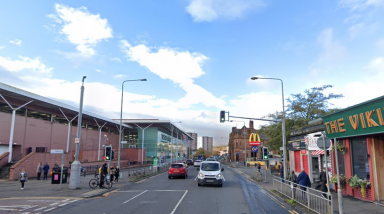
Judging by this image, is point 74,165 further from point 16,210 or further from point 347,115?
point 347,115

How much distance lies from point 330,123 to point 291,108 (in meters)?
16.3

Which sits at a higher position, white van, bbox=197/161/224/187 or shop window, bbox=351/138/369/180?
shop window, bbox=351/138/369/180

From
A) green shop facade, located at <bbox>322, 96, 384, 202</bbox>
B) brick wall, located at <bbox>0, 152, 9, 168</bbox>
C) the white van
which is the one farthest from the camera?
brick wall, located at <bbox>0, 152, 9, 168</bbox>

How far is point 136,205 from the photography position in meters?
11.8

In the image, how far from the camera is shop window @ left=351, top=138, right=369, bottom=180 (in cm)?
1300

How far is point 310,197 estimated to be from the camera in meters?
10.7

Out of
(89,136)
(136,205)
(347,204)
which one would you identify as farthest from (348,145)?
(89,136)

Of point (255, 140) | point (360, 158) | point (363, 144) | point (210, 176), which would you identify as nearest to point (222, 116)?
point (210, 176)

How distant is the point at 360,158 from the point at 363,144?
79 cm

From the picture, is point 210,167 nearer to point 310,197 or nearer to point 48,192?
point 310,197

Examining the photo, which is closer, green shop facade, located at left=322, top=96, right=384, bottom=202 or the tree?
green shop facade, located at left=322, top=96, right=384, bottom=202

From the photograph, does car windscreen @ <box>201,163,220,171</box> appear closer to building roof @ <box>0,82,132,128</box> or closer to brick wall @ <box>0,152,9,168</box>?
brick wall @ <box>0,152,9,168</box>

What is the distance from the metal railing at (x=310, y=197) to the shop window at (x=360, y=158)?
3.42 meters

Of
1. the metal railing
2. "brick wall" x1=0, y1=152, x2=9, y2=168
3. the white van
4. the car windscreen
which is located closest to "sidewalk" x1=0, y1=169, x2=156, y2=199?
the white van
